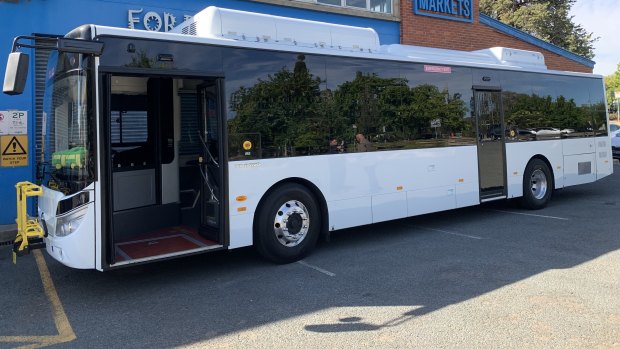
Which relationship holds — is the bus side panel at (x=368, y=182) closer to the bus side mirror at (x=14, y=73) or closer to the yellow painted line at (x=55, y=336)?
the yellow painted line at (x=55, y=336)

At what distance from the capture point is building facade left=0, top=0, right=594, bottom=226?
29.1ft

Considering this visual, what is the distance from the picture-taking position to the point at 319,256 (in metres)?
7.08

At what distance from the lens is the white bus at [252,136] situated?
5262 millimetres

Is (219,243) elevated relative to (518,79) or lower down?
lower down

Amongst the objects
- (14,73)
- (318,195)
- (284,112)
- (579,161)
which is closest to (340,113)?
(284,112)

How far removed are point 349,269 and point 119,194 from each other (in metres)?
3.50

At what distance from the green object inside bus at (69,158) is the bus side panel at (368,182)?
1675mm

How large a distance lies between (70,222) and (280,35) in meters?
3.59

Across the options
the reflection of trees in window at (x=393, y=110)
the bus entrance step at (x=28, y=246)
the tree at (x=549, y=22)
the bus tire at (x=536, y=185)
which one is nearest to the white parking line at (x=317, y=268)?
the reflection of trees in window at (x=393, y=110)

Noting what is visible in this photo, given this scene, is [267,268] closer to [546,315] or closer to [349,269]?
[349,269]

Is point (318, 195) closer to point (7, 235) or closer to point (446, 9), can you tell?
point (7, 235)

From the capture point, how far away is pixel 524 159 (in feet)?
33.0

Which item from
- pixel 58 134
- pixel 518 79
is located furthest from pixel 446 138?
pixel 58 134

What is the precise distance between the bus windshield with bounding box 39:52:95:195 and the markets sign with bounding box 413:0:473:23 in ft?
37.6
